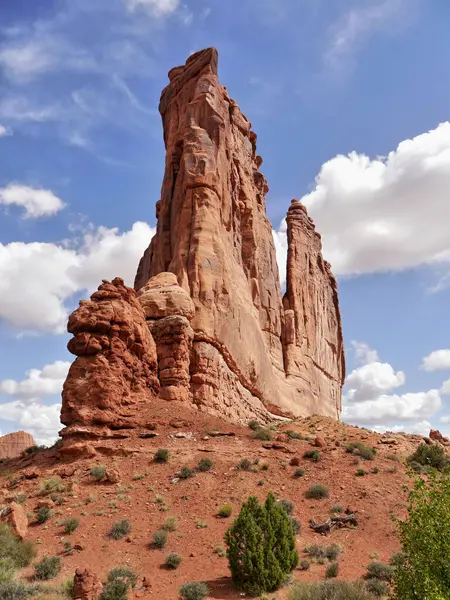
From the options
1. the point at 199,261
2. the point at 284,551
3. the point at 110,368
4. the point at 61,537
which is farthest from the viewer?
the point at 199,261

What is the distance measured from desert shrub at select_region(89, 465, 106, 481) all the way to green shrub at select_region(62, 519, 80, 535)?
2.68 meters

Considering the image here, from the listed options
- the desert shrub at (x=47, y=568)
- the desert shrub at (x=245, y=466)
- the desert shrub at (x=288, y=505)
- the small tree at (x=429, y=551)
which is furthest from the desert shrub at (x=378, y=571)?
the desert shrub at (x=47, y=568)

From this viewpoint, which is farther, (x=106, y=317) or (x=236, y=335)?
(x=236, y=335)

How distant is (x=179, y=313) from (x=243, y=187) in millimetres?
17969

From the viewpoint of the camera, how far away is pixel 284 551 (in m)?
14.2

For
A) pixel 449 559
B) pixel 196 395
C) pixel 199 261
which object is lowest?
pixel 449 559

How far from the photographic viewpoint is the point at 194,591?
42.4 ft

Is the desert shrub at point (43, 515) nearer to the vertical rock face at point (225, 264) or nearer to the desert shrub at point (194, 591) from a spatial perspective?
the desert shrub at point (194, 591)

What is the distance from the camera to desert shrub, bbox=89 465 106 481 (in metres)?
19.8

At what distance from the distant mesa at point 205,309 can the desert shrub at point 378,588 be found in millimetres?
12544

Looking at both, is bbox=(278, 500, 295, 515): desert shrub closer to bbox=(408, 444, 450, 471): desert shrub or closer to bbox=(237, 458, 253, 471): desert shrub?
bbox=(237, 458, 253, 471): desert shrub

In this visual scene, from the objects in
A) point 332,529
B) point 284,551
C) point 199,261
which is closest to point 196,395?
point 199,261

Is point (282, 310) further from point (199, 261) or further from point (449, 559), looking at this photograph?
point (449, 559)

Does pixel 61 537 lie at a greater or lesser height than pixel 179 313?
lesser
